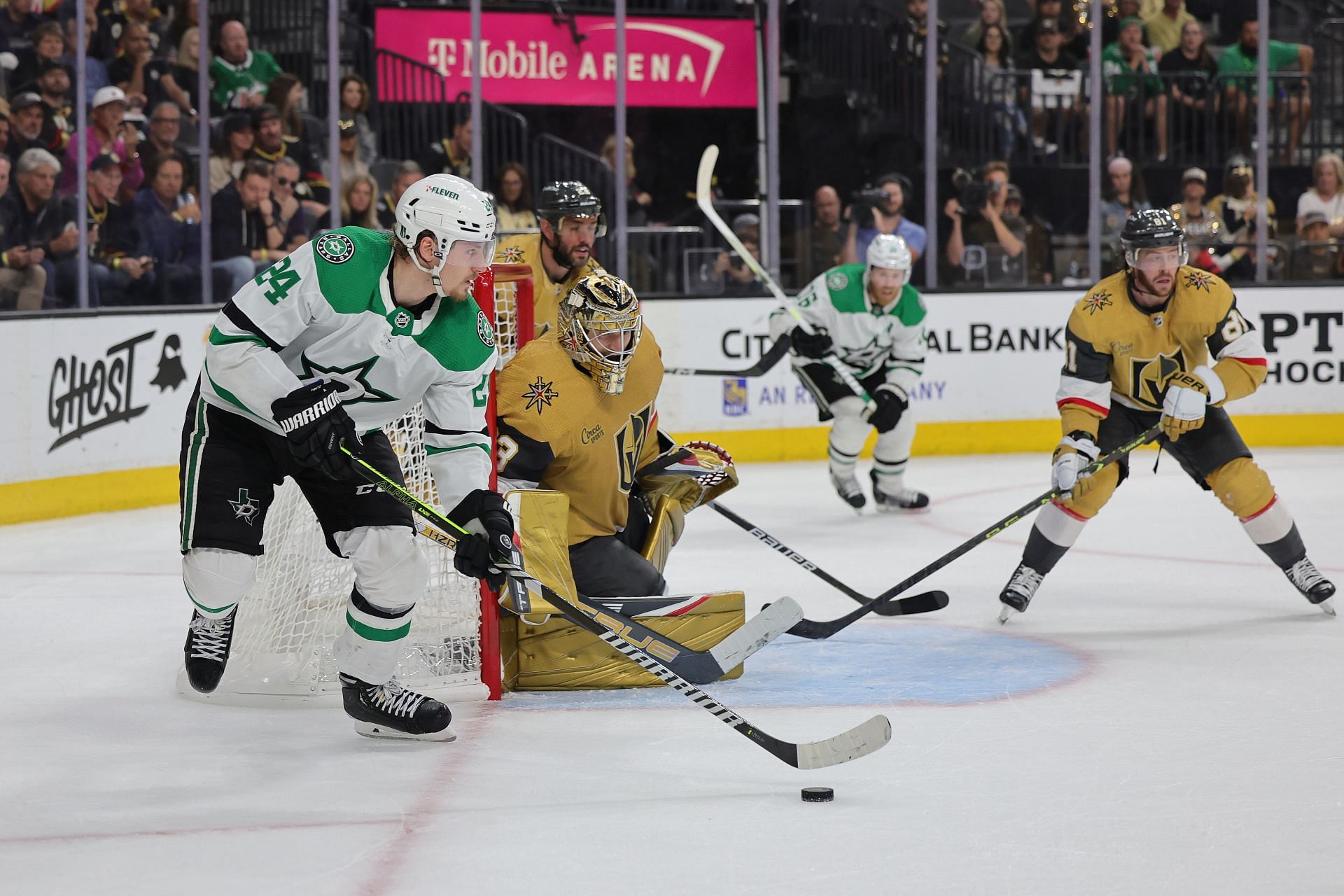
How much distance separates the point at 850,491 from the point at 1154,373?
2046 millimetres

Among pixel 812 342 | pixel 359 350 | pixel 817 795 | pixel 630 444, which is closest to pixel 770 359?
pixel 812 342

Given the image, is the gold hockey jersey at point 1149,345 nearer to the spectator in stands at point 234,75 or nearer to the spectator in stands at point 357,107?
the spectator in stands at point 357,107

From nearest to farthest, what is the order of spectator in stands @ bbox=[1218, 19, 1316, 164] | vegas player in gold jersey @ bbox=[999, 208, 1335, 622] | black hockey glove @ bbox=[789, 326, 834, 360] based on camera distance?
1. vegas player in gold jersey @ bbox=[999, 208, 1335, 622]
2. black hockey glove @ bbox=[789, 326, 834, 360]
3. spectator in stands @ bbox=[1218, 19, 1316, 164]

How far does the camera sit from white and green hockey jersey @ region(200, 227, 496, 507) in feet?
8.83

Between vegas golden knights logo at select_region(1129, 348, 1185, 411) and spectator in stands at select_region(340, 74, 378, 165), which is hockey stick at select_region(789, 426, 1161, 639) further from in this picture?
spectator in stands at select_region(340, 74, 378, 165)

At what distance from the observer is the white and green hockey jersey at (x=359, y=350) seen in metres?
2.69

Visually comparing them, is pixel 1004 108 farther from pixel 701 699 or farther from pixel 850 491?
pixel 701 699

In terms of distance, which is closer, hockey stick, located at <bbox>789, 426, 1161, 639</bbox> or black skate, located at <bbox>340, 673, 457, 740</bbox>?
black skate, located at <bbox>340, 673, 457, 740</bbox>

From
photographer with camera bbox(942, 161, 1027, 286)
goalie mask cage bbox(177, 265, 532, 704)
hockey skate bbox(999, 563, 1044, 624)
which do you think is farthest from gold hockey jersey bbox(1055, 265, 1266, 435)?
photographer with camera bbox(942, 161, 1027, 286)

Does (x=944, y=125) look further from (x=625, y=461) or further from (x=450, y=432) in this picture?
(x=450, y=432)

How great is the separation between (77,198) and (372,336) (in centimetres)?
386

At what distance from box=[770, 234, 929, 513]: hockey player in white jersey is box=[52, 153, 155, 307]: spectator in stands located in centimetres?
250

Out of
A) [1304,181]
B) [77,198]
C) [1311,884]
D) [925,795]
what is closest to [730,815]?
[925,795]

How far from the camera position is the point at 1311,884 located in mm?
2143
